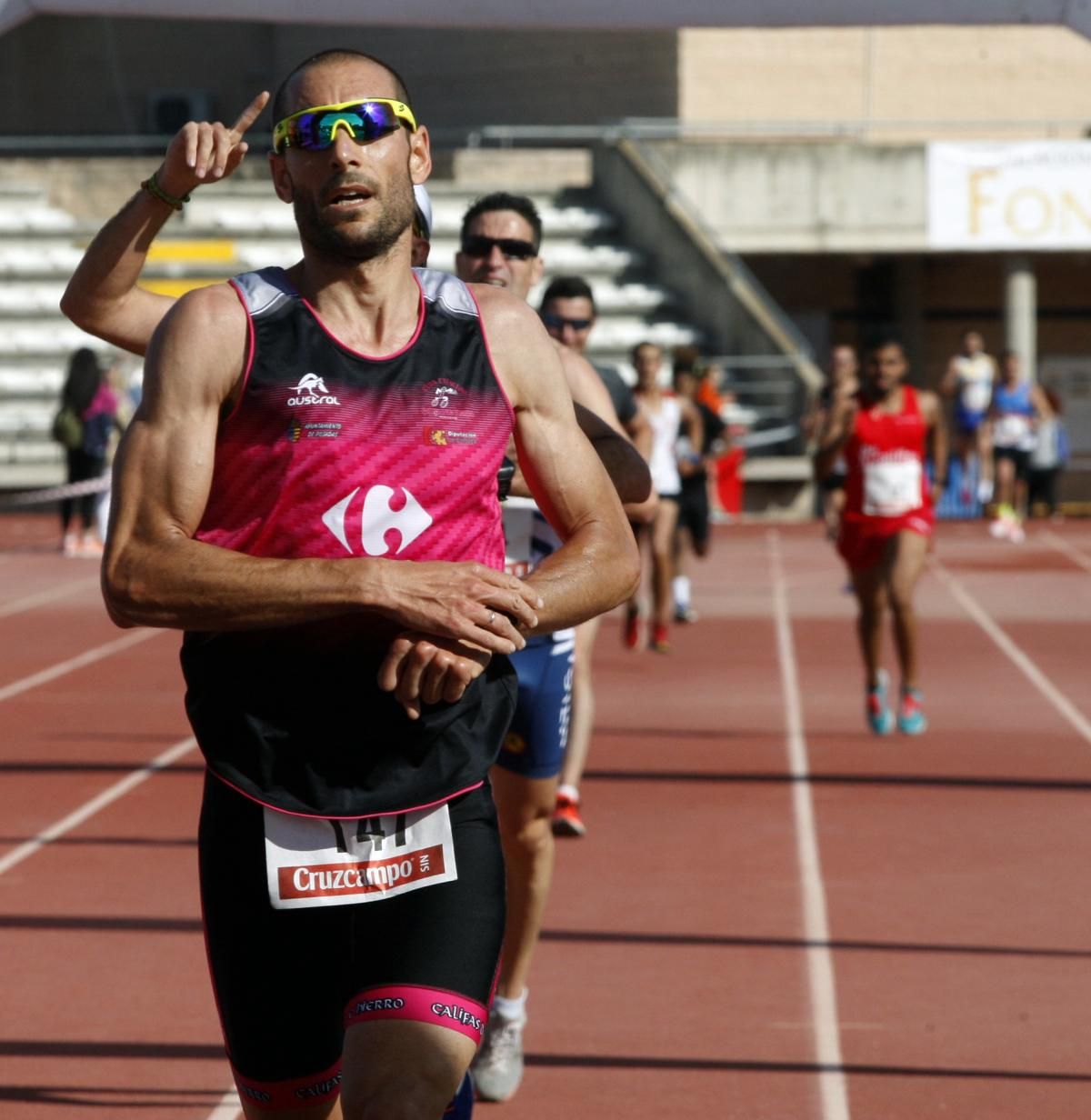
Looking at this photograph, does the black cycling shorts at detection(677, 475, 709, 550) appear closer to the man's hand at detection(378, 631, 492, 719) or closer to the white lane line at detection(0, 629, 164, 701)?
the white lane line at detection(0, 629, 164, 701)

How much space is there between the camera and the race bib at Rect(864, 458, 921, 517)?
1084 cm

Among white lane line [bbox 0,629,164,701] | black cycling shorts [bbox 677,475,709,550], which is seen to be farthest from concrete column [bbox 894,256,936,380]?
white lane line [bbox 0,629,164,701]

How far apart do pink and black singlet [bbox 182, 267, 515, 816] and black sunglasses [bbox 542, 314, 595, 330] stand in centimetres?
357

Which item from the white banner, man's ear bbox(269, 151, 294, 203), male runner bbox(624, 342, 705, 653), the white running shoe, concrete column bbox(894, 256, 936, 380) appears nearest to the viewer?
man's ear bbox(269, 151, 294, 203)

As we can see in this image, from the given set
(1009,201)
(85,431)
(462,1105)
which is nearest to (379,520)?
(462,1105)

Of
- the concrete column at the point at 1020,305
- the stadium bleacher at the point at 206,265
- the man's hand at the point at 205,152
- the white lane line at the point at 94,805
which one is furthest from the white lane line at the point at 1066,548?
the man's hand at the point at 205,152

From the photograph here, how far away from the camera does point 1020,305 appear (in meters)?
28.4

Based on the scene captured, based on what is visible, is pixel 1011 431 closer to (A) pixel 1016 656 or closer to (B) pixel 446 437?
(A) pixel 1016 656

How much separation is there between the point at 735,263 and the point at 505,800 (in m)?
22.0

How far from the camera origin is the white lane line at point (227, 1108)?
4.92 m

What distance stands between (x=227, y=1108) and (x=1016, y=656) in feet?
30.5

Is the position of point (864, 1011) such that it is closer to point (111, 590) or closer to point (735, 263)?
point (111, 590)

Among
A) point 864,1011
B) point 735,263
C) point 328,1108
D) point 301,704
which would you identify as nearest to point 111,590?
point 301,704

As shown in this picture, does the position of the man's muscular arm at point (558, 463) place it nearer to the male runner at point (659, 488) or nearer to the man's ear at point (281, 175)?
the man's ear at point (281, 175)
